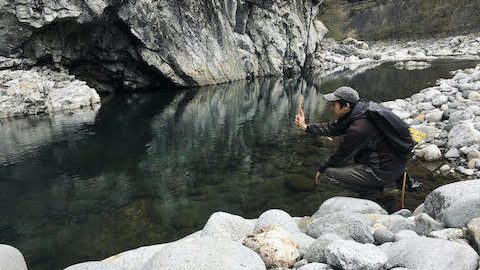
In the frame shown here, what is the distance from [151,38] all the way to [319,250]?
127ft

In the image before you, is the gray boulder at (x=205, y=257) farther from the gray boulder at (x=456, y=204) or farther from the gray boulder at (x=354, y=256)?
the gray boulder at (x=456, y=204)

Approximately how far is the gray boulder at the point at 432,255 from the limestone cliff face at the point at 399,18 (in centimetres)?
8841

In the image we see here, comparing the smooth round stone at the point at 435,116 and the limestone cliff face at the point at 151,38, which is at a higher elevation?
the limestone cliff face at the point at 151,38

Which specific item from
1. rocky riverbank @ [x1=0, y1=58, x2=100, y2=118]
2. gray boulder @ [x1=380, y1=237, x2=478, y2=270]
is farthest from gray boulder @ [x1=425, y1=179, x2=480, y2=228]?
rocky riverbank @ [x1=0, y1=58, x2=100, y2=118]

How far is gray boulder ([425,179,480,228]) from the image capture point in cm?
633

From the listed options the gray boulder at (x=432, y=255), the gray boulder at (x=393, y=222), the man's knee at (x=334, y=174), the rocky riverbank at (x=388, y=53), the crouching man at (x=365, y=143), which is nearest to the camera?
the gray boulder at (x=432, y=255)

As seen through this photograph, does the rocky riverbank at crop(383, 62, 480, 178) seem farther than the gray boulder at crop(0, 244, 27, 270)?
Yes

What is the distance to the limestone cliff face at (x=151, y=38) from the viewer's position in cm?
3397

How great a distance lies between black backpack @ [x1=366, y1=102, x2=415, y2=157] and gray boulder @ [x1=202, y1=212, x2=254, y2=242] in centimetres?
323

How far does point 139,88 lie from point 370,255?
45241 millimetres

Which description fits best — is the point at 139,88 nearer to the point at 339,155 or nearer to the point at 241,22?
the point at 241,22

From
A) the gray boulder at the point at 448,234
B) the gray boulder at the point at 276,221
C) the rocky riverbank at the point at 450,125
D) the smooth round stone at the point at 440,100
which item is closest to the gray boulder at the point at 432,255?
the gray boulder at the point at 448,234

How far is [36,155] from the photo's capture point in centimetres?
1827

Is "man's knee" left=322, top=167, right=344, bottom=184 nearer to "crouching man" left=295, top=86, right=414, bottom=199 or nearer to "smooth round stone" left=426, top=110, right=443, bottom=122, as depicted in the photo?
"crouching man" left=295, top=86, right=414, bottom=199
